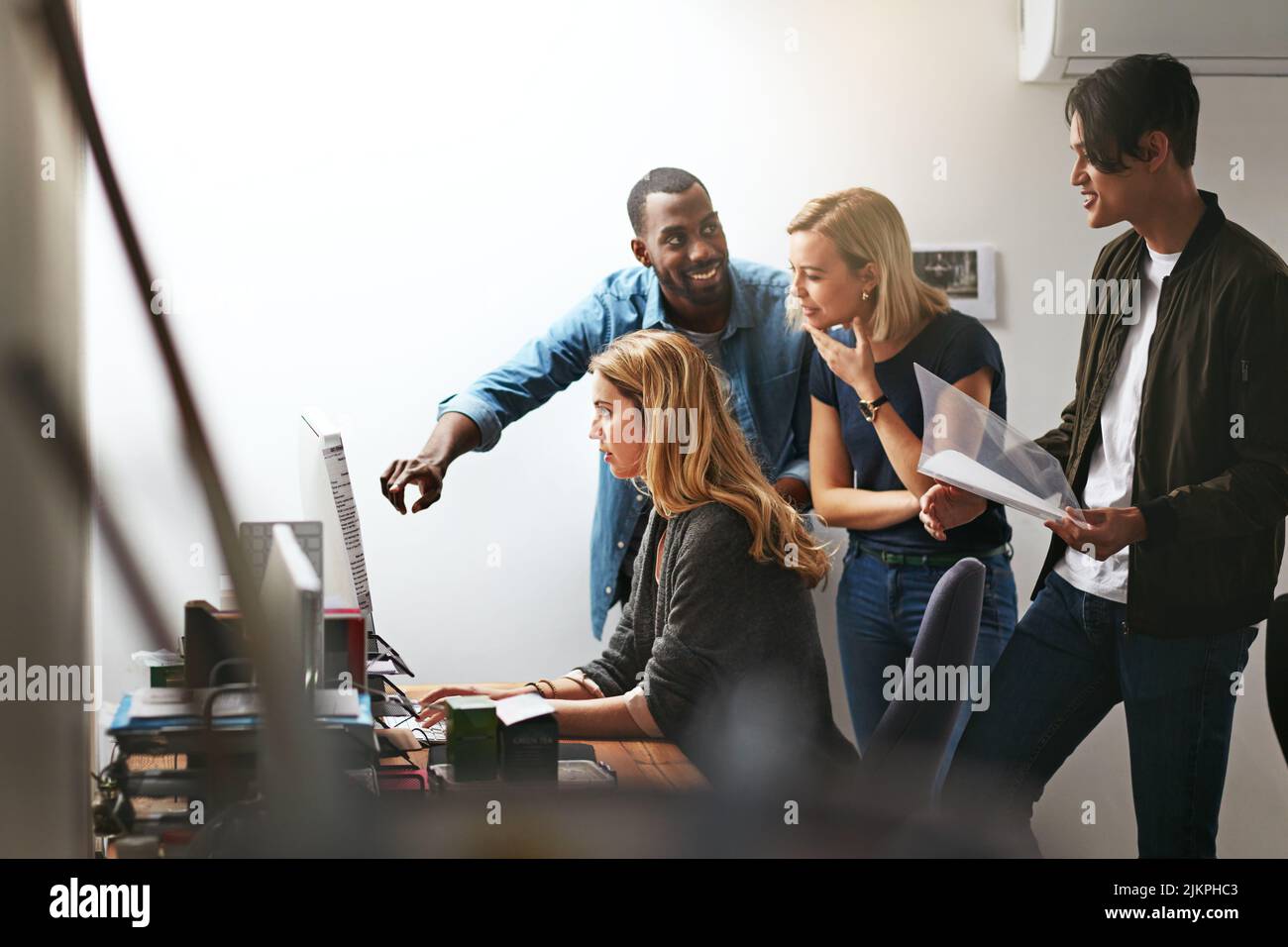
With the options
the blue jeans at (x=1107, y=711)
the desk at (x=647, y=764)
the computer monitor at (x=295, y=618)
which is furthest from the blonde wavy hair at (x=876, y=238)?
the computer monitor at (x=295, y=618)

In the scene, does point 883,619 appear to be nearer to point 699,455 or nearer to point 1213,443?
point 699,455

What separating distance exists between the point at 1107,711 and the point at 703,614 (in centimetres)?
103

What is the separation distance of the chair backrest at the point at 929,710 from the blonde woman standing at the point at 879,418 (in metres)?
0.46

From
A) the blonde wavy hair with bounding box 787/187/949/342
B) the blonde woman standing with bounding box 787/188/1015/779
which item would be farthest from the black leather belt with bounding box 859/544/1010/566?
the blonde wavy hair with bounding box 787/187/949/342

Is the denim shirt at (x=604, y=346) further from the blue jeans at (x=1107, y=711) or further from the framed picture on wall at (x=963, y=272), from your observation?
the blue jeans at (x=1107, y=711)

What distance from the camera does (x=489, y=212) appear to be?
2619 mm

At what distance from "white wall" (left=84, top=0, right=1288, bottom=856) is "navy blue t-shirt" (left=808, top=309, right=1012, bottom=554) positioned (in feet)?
0.37

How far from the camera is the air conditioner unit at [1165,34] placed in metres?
2.54

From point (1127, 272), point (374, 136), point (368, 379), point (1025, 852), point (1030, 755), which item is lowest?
point (1025, 852)

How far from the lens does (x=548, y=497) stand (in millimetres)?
2658

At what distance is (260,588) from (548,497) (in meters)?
0.82

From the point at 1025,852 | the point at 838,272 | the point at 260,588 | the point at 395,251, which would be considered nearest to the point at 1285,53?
the point at 838,272
